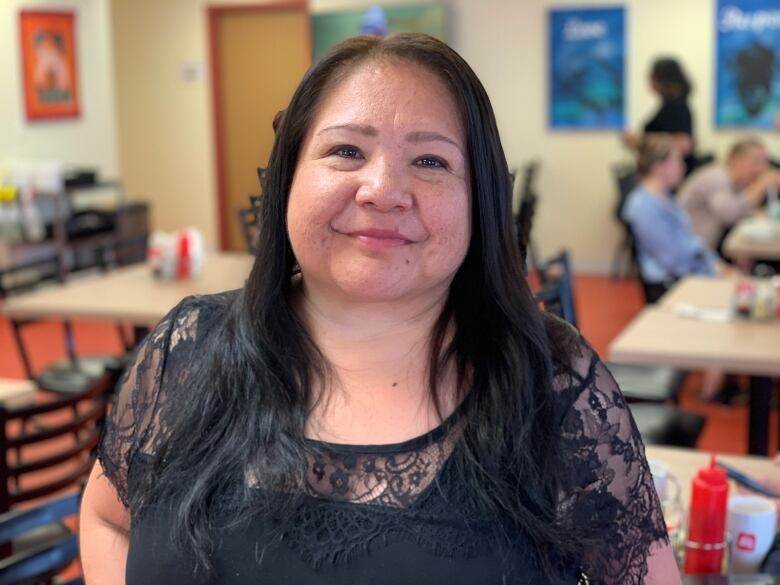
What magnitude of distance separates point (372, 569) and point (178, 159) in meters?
8.78

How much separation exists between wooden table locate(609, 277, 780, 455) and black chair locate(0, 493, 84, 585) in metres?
1.82

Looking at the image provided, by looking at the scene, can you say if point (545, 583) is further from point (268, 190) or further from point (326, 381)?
point (268, 190)

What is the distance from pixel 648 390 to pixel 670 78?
3962 millimetres

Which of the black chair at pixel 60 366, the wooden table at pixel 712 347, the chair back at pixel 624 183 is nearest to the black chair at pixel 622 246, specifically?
the chair back at pixel 624 183

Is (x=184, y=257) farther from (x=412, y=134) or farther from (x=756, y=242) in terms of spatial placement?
(x=412, y=134)

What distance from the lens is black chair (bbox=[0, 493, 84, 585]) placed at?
1805 millimetres

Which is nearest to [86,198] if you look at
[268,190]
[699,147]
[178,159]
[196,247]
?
[178,159]

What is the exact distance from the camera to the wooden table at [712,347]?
3109 millimetres

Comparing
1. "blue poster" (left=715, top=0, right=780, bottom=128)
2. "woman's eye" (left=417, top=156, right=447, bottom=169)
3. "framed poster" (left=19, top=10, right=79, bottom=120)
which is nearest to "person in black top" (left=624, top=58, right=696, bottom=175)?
"blue poster" (left=715, top=0, right=780, bottom=128)

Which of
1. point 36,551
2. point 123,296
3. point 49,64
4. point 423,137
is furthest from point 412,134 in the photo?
point 49,64

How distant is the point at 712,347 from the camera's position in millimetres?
3201

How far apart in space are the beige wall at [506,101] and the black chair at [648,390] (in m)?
3.47

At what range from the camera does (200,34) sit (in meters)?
9.34

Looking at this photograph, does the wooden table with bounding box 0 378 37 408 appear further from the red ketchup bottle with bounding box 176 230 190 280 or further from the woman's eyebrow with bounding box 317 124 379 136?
the woman's eyebrow with bounding box 317 124 379 136
